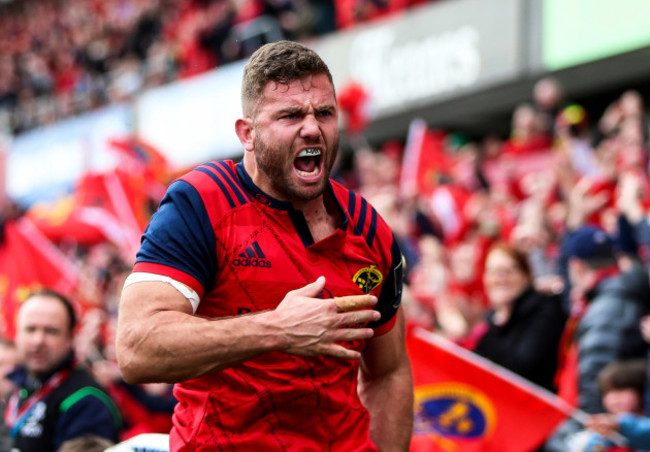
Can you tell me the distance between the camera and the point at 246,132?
3086 millimetres

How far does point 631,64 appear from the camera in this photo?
12125 millimetres

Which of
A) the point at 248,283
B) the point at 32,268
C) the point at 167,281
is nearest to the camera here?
the point at 167,281

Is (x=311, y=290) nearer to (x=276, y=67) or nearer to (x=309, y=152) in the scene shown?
(x=309, y=152)

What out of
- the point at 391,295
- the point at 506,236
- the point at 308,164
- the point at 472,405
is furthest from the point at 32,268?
the point at 308,164

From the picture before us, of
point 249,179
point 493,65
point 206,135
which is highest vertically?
point 249,179

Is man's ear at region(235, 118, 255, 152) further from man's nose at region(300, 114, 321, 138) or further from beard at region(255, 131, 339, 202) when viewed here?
man's nose at region(300, 114, 321, 138)

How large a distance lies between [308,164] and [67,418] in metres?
2.61

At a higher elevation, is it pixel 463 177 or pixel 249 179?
pixel 249 179

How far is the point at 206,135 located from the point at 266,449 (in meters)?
16.3

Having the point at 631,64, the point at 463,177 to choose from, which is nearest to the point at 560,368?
the point at 463,177

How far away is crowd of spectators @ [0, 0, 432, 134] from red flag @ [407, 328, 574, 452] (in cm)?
1048

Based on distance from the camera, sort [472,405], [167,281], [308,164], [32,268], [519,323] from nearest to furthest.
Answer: [167,281]
[308,164]
[472,405]
[519,323]
[32,268]

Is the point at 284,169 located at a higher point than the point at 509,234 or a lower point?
higher

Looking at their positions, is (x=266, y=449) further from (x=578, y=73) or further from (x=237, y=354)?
(x=578, y=73)
